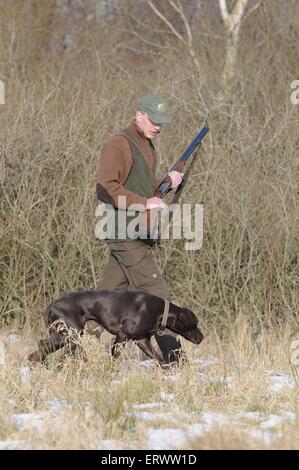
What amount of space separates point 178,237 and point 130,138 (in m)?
2.33

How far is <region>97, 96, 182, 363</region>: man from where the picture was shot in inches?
258

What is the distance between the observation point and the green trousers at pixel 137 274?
6.80 m

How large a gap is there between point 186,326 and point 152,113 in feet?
4.97

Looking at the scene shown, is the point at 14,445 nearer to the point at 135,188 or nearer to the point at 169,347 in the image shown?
the point at 169,347

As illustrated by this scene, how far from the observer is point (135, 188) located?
672 centimetres

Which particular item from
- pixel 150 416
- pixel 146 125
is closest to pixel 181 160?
pixel 146 125

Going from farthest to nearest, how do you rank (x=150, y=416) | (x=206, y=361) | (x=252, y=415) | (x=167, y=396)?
(x=206, y=361) → (x=167, y=396) → (x=252, y=415) → (x=150, y=416)

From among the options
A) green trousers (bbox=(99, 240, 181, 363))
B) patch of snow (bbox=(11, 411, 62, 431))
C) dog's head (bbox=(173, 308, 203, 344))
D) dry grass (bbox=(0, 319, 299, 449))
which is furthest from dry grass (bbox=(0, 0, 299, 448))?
patch of snow (bbox=(11, 411, 62, 431))

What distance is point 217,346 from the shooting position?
8211 millimetres

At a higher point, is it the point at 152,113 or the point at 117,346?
the point at 152,113

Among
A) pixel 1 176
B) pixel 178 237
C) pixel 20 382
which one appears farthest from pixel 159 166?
pixel 20 382

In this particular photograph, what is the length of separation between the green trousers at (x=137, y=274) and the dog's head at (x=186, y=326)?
137mm

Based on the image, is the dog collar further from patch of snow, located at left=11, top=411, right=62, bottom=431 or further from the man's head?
patch of snow, located at left=11, top=411, right=62, bottom=431

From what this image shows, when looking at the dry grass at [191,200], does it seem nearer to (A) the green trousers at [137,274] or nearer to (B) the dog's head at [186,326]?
(B) the dog's head at [186,326]
